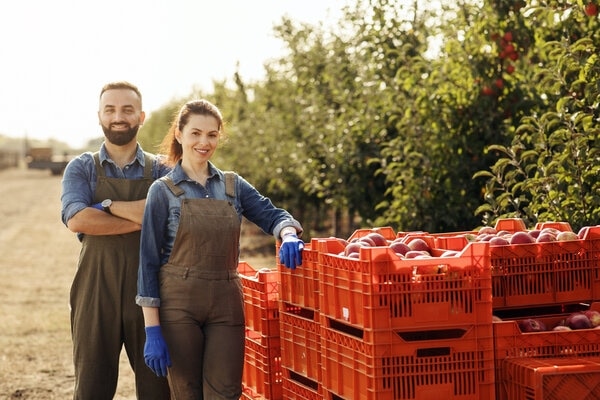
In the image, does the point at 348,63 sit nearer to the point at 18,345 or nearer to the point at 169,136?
the point at 18,345

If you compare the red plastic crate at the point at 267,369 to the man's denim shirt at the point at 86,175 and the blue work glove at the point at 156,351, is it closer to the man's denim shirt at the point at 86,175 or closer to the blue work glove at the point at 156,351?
the blue work glove at the point at 156,351

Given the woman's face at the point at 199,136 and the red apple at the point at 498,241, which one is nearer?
the woman's face at the point at 199,136

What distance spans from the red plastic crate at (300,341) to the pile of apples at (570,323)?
0.85 metres

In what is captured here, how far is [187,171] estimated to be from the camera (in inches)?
189

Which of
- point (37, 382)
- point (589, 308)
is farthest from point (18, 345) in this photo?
point (589, 308)

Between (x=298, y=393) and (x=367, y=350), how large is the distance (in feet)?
3.14

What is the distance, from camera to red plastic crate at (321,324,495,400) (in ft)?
13.8

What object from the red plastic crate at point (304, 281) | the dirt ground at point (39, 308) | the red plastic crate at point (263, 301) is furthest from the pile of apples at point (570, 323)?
the dirt ground at point (39, 308)

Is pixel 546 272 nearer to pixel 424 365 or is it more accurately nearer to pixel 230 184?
pixel 424 365

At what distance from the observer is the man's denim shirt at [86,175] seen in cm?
512

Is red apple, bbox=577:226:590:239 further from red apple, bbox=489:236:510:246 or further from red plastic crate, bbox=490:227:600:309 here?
red apple, bbox=489:236:510:246

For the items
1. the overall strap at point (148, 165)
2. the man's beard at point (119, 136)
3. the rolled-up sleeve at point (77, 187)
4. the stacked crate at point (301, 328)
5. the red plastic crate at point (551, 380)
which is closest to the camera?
the red plastic crate at point (551, 380)

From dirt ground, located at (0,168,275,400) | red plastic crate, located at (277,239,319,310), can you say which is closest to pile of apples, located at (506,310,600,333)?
red plastic crate, located at (277,239,319,310)

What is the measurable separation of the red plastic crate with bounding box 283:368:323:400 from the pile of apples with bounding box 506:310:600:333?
36.5 inches
